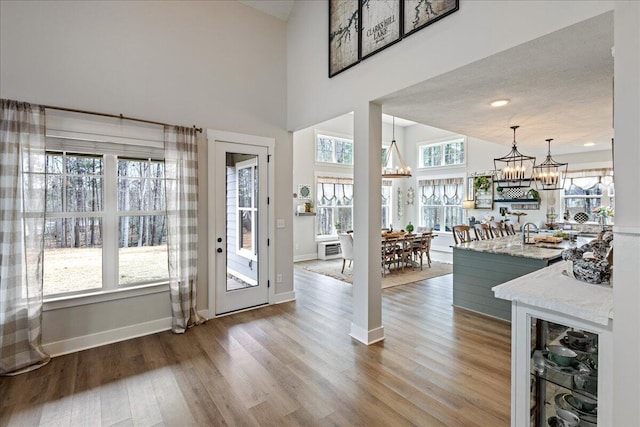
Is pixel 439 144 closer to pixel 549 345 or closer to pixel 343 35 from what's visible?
pixel 343 35

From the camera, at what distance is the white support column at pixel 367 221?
128 inches

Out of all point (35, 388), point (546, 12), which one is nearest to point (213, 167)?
point (35, 388)

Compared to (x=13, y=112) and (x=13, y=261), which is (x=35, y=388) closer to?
(x=13, y=261)

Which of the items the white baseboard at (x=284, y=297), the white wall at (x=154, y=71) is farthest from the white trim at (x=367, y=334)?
the white wall at (x=154, y=71)

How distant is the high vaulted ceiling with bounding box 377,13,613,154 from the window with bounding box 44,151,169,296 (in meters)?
2.93

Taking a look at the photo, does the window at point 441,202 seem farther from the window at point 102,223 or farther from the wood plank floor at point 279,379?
the window at point 102,223

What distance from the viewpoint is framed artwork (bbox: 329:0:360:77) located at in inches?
134

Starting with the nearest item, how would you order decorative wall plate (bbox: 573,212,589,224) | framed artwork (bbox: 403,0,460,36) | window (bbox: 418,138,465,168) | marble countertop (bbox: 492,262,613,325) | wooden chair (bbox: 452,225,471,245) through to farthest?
marble countertop (bbox: 492,262,613,325) < framed artwork (bbox: 403,0,460,36) < wooden chair (bbox: 452,225,471,245) < decorative wall plate (bbox: 573,212,589,224) < window (bbox: 418,138,465,168)

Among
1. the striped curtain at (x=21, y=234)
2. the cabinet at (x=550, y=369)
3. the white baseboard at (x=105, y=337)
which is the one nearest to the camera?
the cabinet at (x=550, y=369)

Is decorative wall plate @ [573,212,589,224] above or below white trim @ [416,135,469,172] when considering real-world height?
below

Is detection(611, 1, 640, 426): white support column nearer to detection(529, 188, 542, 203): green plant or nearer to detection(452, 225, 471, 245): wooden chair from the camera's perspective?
detection(452, 225, 471, 245): wooden chair

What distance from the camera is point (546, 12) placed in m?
2.00

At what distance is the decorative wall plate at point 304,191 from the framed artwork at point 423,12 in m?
5.56

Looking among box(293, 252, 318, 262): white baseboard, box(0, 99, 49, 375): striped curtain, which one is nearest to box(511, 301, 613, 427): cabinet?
box(0, 99, 49, 375): striped curtain
